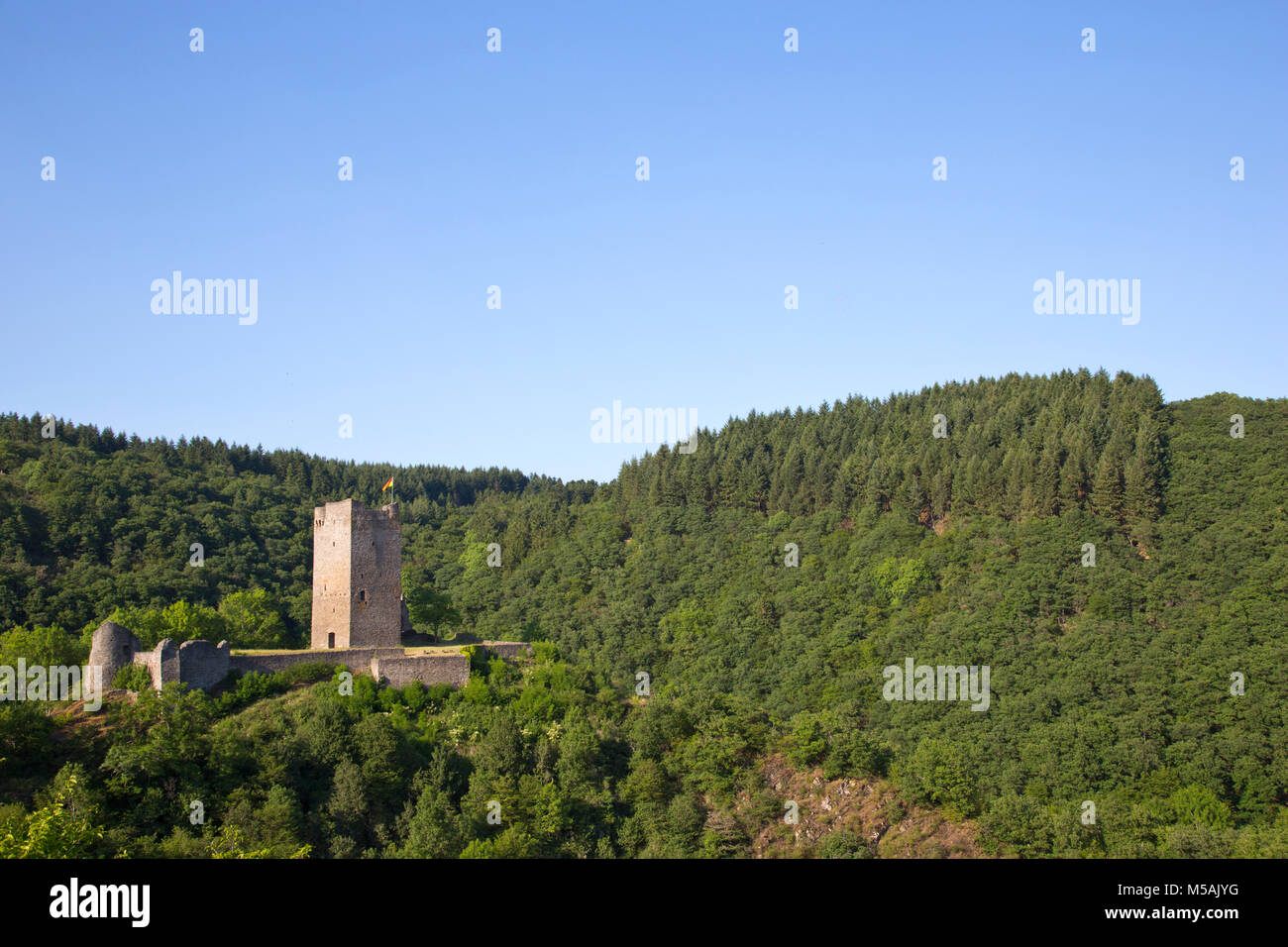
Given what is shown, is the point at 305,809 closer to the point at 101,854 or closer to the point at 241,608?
the point at 101,854

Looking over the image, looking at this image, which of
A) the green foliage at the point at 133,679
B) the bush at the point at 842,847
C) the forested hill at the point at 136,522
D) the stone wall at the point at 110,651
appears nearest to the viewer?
the green foliage at the point at 133,679

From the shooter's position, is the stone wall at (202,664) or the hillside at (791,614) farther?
the hillside at (791,614)

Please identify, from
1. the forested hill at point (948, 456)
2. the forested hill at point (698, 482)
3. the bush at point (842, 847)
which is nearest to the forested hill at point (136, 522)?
the forested hill at point (698, 482)

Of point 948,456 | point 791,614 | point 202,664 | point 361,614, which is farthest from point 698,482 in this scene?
point 202,664

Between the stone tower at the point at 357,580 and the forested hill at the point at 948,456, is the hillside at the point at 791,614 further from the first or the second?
the stone tower at the point at 357,580

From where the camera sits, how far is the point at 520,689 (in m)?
47.6

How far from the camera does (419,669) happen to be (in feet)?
149

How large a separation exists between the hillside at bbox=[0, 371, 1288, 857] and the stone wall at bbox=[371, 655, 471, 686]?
1019mm

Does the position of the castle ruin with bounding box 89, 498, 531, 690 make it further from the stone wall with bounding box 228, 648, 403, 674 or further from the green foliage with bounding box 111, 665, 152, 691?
the green foliage with bounding box 111, 665, 152, 691

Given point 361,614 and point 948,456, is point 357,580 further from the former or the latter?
point 948,456

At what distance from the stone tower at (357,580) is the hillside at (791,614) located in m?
4.07

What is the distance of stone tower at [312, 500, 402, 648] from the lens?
47156 mm

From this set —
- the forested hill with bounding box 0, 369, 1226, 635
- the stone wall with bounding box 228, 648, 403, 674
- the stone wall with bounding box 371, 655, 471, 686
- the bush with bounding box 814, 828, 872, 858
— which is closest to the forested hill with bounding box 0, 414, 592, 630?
the forested hill with bounding box 0, 369, 1226, 635

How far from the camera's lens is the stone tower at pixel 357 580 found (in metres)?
47.2
